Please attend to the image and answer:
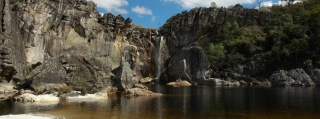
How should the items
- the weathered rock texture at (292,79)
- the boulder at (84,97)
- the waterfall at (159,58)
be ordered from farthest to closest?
1. the waterfall at (159,58)
2. the weathered rock texture at (292,79)
3. the boulder at (84,97)

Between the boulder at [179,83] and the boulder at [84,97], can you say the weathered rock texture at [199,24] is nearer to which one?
the boulder at [179,83]

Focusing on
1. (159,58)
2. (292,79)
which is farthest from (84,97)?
(159,58)

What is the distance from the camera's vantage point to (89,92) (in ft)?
119

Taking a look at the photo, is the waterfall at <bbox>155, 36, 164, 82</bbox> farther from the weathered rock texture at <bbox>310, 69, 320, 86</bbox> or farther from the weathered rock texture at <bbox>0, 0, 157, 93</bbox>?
the weathered rock texture at <bbox>310, 69, 320, 86</bbox>

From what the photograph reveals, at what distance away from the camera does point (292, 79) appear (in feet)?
219

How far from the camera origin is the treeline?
75250 millimetres

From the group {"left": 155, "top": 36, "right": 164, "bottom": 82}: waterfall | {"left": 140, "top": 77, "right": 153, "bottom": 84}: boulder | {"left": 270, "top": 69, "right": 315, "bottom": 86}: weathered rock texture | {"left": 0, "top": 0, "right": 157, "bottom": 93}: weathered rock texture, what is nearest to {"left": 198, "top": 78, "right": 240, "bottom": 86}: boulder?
{"left": 270, "top": 69, "right": 315, "bottom": 86}: weathered rock texture

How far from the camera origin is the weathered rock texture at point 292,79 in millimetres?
65600

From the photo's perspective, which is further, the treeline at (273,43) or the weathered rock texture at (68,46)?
the treeline at (273,43)

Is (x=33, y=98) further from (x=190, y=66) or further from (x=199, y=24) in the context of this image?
(x=199, y=24)

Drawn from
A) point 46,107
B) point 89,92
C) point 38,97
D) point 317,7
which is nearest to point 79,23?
point 89,92

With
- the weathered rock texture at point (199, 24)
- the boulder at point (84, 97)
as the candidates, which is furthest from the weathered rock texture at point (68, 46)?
the weathered rock texture at point (199, 24)

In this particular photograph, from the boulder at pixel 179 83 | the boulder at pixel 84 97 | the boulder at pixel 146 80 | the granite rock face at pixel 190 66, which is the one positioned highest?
the granite rock face at pixel 190 66

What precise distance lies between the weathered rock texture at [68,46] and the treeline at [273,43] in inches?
792
